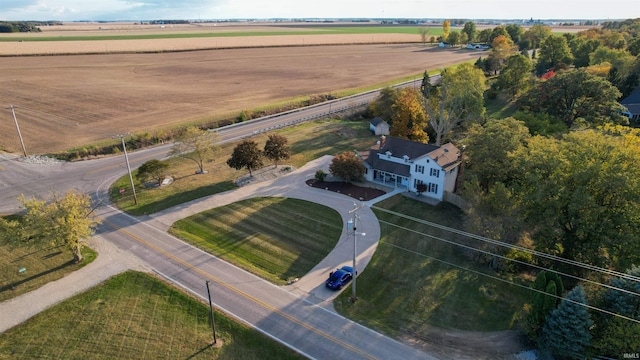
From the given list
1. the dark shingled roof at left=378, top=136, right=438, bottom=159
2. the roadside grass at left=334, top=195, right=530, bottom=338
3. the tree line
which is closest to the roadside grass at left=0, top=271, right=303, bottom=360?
the roadside grass at left=334, top=195, right=530, bottom=338

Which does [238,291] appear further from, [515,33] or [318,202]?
[515,33]

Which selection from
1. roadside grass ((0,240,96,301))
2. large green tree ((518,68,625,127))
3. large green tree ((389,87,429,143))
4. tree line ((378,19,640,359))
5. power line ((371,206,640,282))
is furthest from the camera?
large green tree ((389,87,429,143))

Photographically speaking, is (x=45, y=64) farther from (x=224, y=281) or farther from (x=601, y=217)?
(x=601, y=217)

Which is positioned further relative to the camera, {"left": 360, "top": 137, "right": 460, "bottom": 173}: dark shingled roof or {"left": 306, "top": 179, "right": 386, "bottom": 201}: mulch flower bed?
{"left": 306, "top": 179, "right": 386, "bottom": 201}: mulch flower bed

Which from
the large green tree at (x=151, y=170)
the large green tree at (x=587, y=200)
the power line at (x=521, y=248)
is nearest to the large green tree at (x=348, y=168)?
the power line at (x=521, y=248)

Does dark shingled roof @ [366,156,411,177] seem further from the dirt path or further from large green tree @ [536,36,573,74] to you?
large green tree @ [536,36,573,74]

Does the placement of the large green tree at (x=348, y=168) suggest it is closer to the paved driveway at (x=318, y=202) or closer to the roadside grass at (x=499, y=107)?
the paved driveway at (x=318, y=202)

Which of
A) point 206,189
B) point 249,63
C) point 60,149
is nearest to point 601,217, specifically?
point 206,189
